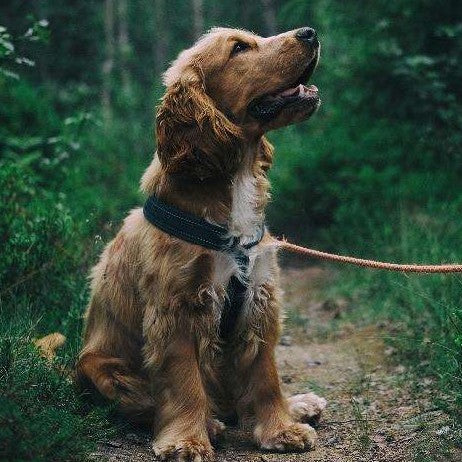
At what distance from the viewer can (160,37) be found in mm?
30953

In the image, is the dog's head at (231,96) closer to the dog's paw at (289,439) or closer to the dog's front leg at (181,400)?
the dog's front leg at (181,400)

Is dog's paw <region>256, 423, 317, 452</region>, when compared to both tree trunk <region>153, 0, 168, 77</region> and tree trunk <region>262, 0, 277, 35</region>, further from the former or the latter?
tree trunk <region>153, 0, 168, 77</region>

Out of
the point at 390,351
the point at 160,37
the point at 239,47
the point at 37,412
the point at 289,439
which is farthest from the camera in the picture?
the point at 160,37

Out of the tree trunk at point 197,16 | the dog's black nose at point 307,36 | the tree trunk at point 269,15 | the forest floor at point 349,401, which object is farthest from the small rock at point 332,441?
the tree trunk at point 197,16

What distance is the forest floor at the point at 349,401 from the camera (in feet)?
12.3

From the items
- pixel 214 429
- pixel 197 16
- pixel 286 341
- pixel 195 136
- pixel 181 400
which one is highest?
pixel 195 136

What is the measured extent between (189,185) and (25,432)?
139 centimetres

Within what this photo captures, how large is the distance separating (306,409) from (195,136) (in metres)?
1.53

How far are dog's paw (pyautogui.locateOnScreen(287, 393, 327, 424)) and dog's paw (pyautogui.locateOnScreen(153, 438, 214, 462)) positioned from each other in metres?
0.66

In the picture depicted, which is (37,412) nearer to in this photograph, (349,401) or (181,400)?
(181,400)

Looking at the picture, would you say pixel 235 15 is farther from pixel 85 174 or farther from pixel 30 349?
pixel 30 349

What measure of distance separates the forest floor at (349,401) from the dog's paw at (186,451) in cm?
8

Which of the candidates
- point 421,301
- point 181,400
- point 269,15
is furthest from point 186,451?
point 269,15

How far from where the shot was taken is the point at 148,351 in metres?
3.87
